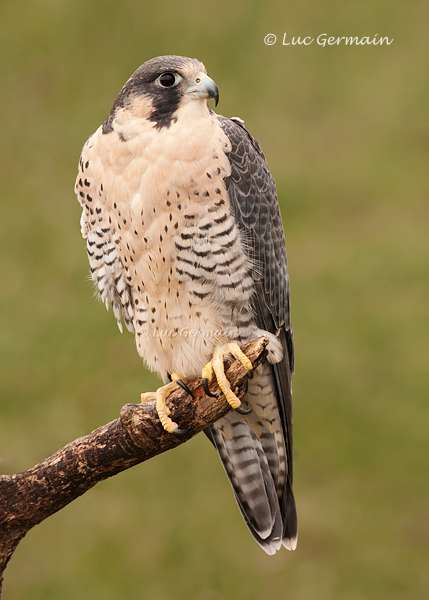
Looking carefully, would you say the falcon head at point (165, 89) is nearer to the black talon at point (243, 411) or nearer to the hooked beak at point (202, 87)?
the hooked beak at point (202, 87)

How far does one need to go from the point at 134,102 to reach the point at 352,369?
3.79m

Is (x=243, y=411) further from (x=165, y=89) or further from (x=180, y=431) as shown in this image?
(x=165, y=89)

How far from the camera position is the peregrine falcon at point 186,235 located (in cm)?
305

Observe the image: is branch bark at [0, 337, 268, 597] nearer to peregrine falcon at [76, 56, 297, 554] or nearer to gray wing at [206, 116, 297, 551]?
peregrine falcon at [76, 56, 297, 554]

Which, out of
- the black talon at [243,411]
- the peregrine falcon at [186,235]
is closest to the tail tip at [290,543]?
the peregrine falcon at [186,235]

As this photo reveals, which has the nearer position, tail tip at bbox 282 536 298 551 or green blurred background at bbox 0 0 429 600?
tail tip at bbox 282 536 298 551

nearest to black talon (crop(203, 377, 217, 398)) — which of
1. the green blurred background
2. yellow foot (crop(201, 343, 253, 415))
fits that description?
yellow foot (crop(201, 343, 253, 415))

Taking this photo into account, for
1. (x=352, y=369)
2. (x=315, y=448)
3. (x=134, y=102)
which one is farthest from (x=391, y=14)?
(x=134, y=102)

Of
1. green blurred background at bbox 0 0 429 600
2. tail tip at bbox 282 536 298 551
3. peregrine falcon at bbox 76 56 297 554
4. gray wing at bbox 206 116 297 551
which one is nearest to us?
peregrine falcon at bbox 76 56 297 554

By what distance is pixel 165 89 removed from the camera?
9.89ft

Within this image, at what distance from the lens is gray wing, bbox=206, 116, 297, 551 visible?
3207 millimetres

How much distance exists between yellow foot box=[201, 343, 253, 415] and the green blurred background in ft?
5.91

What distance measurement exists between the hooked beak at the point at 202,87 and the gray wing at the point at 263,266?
25 cm

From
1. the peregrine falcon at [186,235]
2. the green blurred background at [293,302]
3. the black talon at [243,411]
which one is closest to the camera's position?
the peregrine falcon at [186,235]
